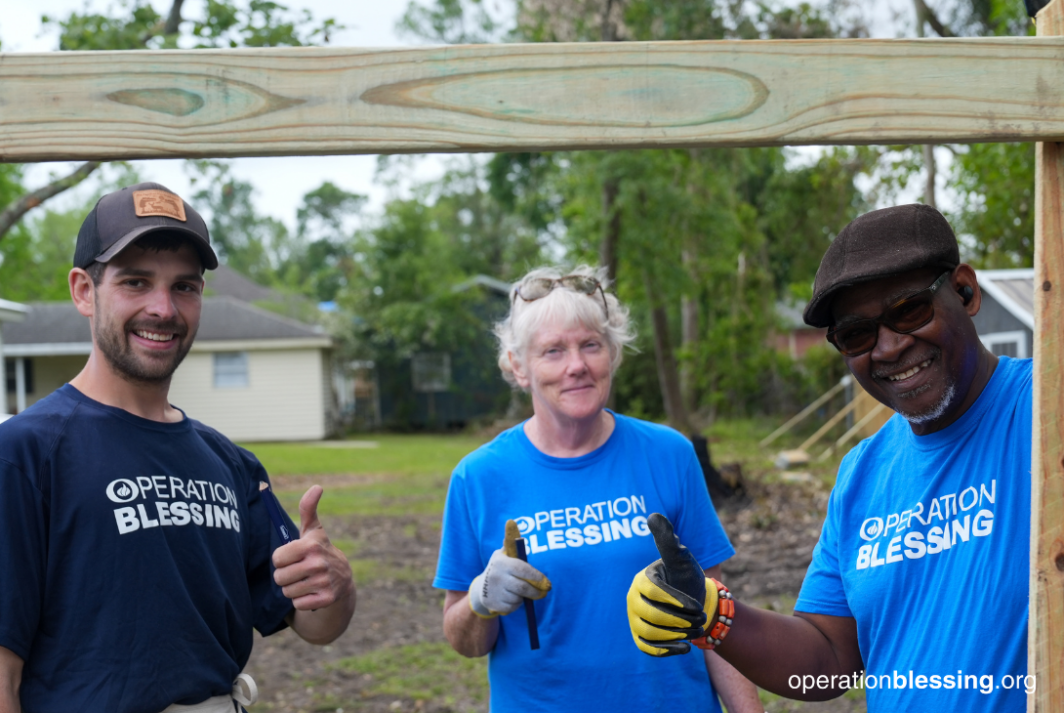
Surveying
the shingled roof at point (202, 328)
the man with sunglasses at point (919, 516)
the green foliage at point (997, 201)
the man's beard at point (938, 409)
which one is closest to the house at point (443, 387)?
the shingled roof at point (202, 328)

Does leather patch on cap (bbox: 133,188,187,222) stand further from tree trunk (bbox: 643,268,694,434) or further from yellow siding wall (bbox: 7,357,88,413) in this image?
yellow siding wall (bbox: 7,357,88,413)

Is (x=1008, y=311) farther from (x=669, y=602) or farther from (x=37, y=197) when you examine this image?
(x=37, y=197)

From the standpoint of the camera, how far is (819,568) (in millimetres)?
2045

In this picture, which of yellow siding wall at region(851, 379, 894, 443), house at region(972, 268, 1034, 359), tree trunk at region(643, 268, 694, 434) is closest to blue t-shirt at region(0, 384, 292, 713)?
house at region(972, 268, 1034, 359)

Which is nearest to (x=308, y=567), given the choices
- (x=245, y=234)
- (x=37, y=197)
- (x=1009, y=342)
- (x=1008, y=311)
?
(x=37, y=197)

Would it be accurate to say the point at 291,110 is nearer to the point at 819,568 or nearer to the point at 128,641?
the point at 128,641

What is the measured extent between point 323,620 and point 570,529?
718mm

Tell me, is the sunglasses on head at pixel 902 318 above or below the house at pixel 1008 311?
below

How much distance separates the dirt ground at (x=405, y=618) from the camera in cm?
512

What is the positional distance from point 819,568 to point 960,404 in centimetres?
53

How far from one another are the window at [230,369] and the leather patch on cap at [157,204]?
2151cm

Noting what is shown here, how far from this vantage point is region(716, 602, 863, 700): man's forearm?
1.90 m

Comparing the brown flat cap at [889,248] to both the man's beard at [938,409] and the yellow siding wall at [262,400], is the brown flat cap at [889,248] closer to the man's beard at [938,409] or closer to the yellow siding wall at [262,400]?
the man's beard at [938,409]

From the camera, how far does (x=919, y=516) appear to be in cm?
178
